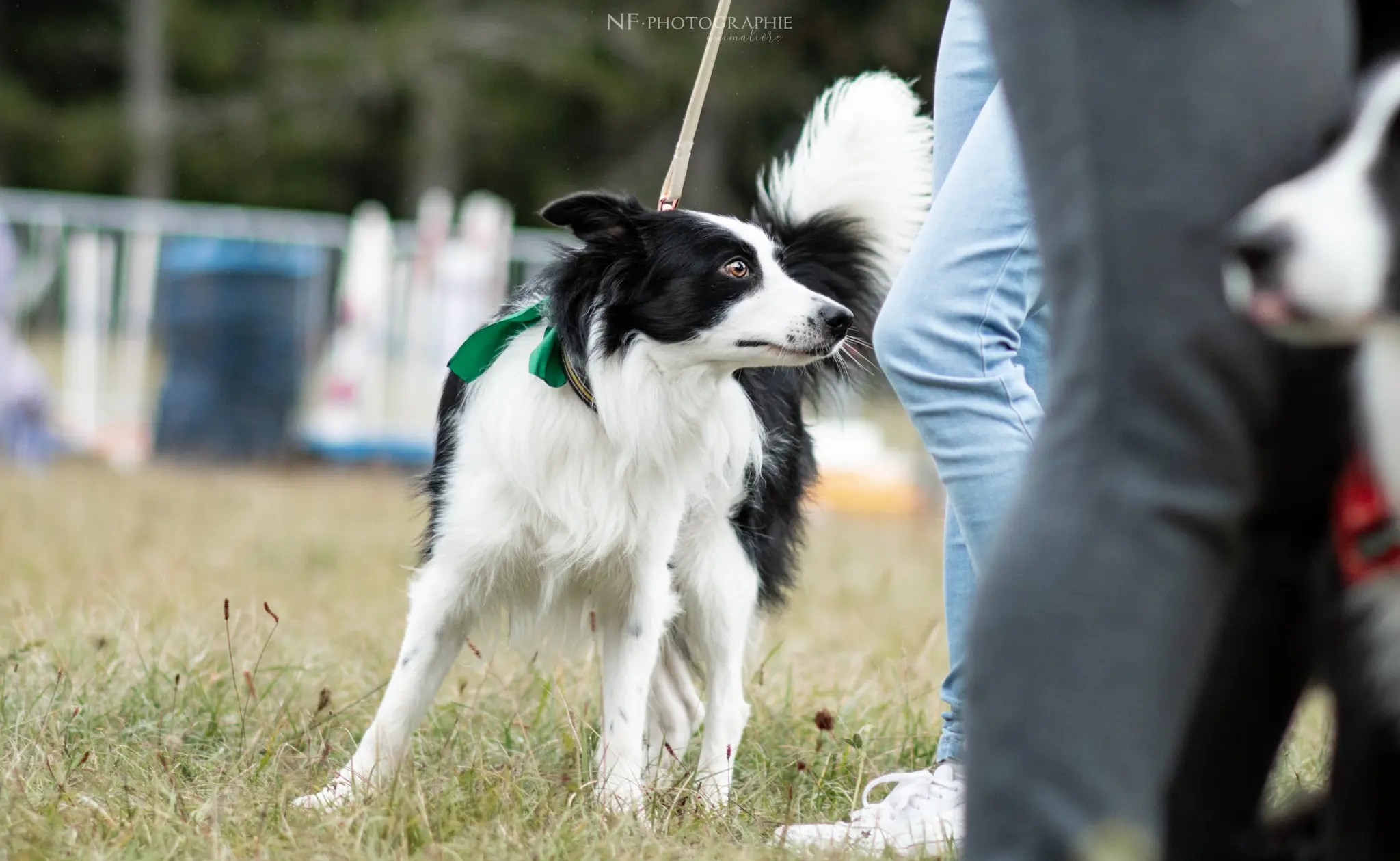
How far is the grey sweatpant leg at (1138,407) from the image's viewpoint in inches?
51.9

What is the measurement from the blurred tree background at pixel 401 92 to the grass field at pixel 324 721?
14.6 m

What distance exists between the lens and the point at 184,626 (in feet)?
11.5

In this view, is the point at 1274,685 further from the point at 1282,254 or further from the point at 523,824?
the point at 523,824

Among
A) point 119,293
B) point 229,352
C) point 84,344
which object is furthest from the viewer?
point 119,293

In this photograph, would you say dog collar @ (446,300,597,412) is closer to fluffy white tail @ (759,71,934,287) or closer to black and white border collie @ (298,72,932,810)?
black and white border collie @ (298,72,932,810)

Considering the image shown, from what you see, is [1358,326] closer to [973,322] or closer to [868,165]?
[973,322]

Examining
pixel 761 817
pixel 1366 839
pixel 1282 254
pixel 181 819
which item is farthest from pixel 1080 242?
pixel 181 819

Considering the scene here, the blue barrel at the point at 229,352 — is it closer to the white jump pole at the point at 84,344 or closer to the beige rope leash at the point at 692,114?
the white jump pole at the point at 84,344

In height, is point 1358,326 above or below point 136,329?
above

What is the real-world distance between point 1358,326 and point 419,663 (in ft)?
6.30

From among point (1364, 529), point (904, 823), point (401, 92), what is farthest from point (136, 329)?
point (401, 92)

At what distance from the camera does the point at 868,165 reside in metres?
3.34

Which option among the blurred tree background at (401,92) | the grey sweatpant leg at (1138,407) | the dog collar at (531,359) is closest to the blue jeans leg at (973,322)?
the grey sweatpant leg at (1138,407)

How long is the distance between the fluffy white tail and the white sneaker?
1381 millimetres
